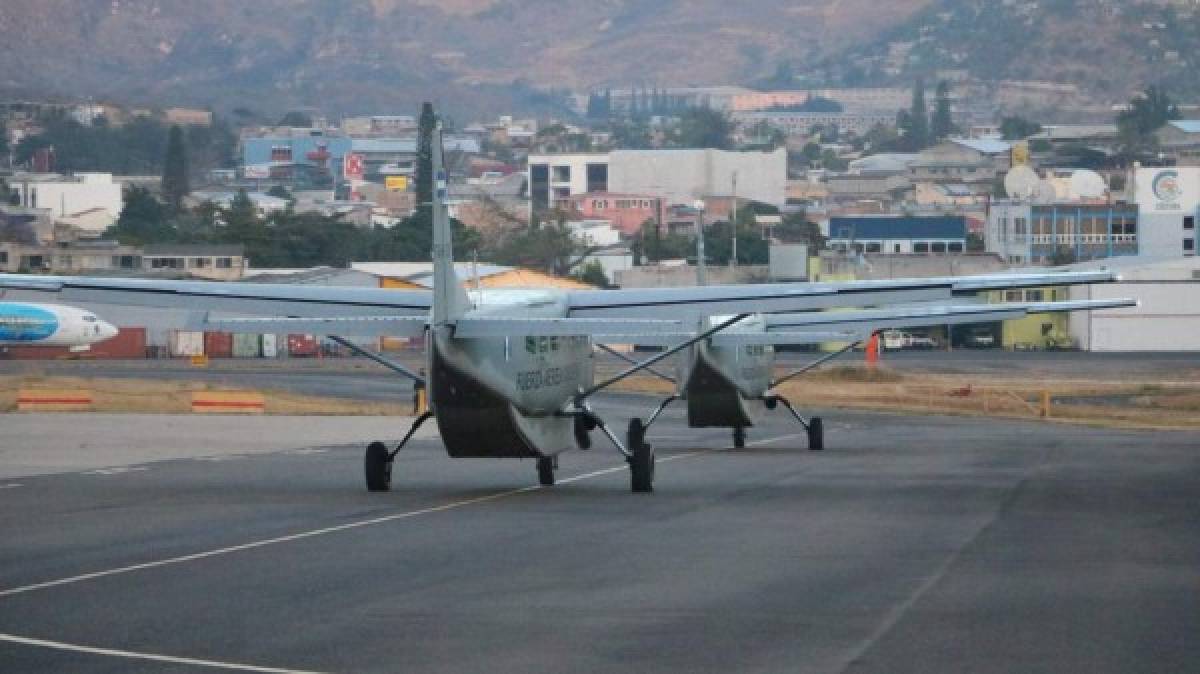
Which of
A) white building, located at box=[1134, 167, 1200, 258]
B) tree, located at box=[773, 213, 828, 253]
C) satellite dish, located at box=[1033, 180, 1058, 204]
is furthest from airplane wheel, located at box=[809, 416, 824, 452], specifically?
satellite dish, located at box=[1033, 180, 1058, 204]

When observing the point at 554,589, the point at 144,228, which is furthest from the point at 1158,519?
the point at 144,228

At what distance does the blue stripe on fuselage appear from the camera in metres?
91.7

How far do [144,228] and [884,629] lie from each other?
130439 mm

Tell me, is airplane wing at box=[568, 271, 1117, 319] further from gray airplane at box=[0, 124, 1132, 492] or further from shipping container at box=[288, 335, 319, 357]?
shipping container at box=[288, 335, 319, 357]

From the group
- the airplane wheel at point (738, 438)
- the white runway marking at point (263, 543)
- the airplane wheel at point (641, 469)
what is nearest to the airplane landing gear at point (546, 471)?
the white runway marking at point (263, 543)

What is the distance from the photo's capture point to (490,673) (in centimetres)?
1431

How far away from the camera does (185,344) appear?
101 metres

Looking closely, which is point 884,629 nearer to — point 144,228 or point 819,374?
point 819,374

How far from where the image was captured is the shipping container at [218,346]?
99.8m

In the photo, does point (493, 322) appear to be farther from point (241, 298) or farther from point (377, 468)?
point (241, 298)

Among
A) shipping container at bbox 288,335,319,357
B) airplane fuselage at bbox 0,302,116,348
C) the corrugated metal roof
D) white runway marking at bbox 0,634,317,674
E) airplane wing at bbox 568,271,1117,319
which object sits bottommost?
shipping container at bbox 288,335,319,357

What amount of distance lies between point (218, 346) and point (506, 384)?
2966 inches

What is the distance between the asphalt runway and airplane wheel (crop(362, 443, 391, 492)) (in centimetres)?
27

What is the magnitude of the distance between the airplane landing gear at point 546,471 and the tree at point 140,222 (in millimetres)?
97362
